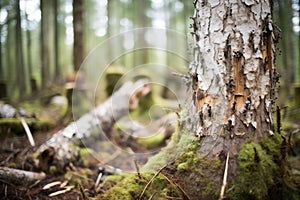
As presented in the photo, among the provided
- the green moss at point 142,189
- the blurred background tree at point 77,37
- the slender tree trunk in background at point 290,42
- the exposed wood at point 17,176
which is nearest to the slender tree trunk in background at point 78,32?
the blurred background tree at point 77,37

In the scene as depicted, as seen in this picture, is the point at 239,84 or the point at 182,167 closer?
the point at 239,84

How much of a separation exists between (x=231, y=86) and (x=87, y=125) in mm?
3040

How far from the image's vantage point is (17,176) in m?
2.38

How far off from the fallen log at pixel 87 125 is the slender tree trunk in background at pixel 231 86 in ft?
5.80

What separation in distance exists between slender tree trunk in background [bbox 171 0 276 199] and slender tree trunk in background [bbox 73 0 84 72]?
16.2 ft

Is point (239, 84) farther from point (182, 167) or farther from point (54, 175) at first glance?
point (54, 175)

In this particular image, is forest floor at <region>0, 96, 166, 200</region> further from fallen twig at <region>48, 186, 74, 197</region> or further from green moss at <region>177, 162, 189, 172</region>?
green moss at <region>177, 162, 189, 172</region>

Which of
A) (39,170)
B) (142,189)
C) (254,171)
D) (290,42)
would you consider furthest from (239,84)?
(290,42)

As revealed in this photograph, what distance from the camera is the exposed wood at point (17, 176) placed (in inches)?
89.9

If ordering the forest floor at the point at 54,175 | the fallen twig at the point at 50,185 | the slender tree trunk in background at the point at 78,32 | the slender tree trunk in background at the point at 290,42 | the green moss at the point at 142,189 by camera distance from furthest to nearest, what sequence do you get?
the slender tree trunk in background at the point at 290,42 < the slender tree trunk in background at the point at 78,32 < the fallen twig at the point at 50,185 < the forest floor at the point at 54,175 < the green moss at the point at 142,189

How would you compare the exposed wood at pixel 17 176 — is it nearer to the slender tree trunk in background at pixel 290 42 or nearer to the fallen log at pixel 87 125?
the fallen log at pixel 87 125

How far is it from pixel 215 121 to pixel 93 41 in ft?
79.8

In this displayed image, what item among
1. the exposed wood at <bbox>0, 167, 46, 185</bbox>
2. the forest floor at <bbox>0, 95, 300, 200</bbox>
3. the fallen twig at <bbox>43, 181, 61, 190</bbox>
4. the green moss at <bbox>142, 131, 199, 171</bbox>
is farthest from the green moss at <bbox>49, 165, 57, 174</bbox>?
the green moss at <bbox>142, 131, 199, 171</bbox>

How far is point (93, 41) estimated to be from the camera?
24484 millimetres
